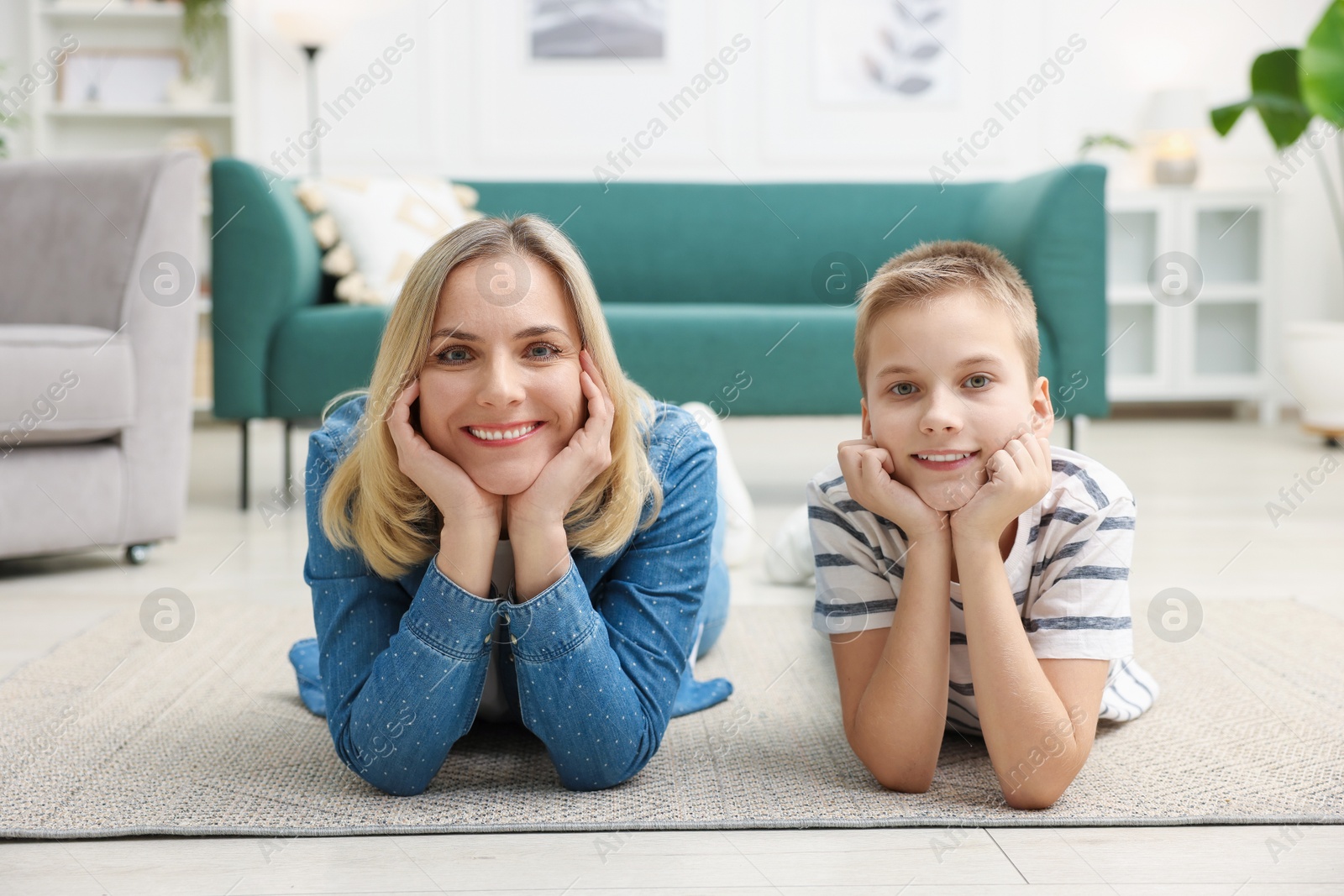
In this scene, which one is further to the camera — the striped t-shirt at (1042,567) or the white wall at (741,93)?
the white wall at (741,93)

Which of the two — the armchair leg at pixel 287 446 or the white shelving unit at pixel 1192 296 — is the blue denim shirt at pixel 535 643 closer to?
the armchair leg at pixel 287 446

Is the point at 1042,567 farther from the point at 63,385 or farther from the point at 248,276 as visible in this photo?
the point at 248,276

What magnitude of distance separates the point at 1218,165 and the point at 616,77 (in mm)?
2360

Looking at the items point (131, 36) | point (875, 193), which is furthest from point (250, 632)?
point (131, 36)

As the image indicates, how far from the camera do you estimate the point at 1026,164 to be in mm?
4457

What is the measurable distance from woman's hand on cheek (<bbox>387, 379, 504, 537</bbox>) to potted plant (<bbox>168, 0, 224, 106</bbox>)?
150 inches

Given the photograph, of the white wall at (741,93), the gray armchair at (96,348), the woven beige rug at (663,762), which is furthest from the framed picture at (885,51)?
the woven beige rug at (663,762)

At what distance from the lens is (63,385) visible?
74.5 inches

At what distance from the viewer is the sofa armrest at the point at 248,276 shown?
2.49 m

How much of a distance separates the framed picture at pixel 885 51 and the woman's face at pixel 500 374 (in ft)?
12.1

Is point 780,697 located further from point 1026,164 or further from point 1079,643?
point 1026,164

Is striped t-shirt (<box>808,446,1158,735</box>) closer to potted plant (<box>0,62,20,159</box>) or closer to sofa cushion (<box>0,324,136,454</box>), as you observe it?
sofa cushion (<box>0,324,136,454</box>)

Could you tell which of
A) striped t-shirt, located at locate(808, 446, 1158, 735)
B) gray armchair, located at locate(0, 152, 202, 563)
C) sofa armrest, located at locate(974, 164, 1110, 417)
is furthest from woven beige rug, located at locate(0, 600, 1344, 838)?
sofa armrest, located at locate(974, 164, 1110, 417)

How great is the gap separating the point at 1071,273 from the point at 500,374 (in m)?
1.89
